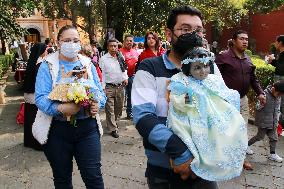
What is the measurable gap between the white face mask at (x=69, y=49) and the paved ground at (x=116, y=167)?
6.37 feet

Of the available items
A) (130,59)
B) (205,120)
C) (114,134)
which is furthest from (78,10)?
(205,120)

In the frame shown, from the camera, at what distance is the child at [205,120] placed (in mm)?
1949

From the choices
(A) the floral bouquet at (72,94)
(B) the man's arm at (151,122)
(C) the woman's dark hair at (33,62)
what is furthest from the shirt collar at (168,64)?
(C) the woman's dark hair at (33,62)

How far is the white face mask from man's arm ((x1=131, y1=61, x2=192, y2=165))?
1.16 metres

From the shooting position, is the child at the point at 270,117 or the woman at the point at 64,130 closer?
the woman at the point at 64,130

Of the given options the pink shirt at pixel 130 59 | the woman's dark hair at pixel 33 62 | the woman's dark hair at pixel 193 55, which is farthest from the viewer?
the pink shirt at pixel 130 59

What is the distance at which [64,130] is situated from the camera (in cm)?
314

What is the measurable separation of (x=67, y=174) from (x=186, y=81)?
1679 millimetres

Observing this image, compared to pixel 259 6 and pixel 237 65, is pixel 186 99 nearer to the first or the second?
pixel 237 65

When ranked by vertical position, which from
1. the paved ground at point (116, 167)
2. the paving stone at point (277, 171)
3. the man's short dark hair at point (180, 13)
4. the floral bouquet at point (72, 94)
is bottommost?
the paved ground at point (116, 167)

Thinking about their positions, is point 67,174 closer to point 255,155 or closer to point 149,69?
point 149,69

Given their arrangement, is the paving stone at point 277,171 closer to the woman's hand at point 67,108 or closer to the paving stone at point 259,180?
the paving stone at point 259,180

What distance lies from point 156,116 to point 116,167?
3235 mm

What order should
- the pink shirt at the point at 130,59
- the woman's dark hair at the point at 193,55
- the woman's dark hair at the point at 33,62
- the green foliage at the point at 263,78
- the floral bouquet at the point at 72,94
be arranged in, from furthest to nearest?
the pink shirt at the point at 130,59 < the green foliage at the point at 263,78 < the woman's dark hair at the point at 33,62 < the floral bouquet at the point at 72,94 < the woman's dark hair at the point at 193,55
